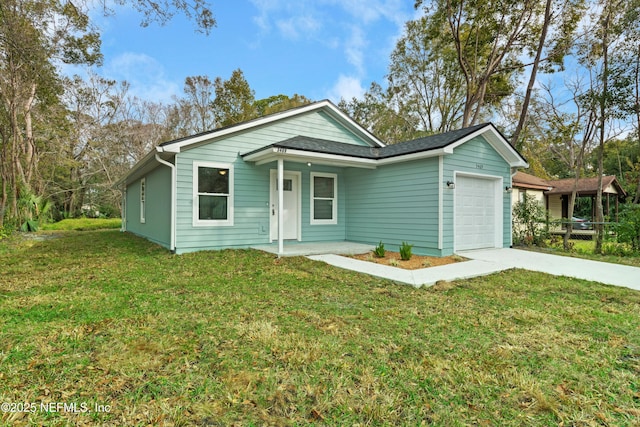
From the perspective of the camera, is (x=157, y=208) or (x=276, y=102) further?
(x=276, y=102)

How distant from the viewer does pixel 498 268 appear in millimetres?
6355

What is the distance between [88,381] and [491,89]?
1896 cm

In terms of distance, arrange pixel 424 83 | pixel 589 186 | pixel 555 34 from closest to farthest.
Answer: pixel 555 34 → pixel 589 186 → pixel 424 83

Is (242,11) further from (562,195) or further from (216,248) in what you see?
(562,195)

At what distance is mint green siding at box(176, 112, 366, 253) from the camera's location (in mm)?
7617

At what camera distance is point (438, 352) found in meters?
2.74

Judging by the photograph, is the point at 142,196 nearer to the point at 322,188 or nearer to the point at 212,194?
the point at 212,194

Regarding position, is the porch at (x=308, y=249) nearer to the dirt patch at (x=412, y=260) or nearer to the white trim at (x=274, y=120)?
the dirt patch at (x=412, y=260)

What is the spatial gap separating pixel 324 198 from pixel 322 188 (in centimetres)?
31

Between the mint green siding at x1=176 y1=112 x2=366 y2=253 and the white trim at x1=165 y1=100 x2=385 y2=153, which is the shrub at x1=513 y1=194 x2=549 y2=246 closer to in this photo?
the white trim at x1=165 y1=100 x2=385 y2=153

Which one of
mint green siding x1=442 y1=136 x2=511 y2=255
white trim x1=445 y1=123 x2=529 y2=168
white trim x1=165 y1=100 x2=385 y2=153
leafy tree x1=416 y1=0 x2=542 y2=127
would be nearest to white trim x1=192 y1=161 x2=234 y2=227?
white trim x1=165 y1=100 x2=385 y2=153

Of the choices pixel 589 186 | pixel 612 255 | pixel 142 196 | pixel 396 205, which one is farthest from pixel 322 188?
pixel 589 186

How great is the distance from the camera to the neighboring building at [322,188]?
7.52 m

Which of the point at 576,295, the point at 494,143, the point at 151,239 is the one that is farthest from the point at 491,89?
the point at 151,239
